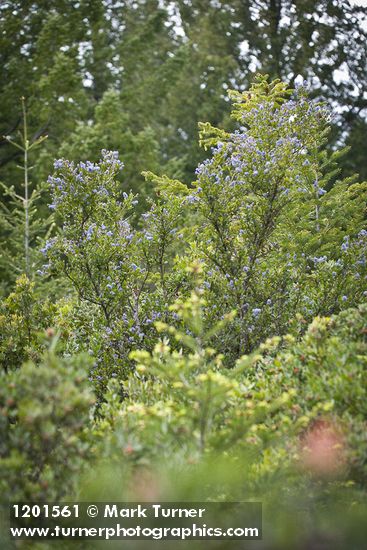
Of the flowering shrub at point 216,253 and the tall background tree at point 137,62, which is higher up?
the tall background tree at point 137,62

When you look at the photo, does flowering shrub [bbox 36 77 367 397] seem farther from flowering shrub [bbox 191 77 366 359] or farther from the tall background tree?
the tall background tree

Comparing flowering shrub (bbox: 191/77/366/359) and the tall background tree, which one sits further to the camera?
the tall background tree

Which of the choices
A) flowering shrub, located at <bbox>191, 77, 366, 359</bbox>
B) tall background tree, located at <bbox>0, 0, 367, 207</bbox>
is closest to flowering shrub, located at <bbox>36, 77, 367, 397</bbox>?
flowering shrub, located at <bbox>191, 77, 366, 359</bbox>

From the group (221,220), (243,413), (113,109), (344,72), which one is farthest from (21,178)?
(243,413)

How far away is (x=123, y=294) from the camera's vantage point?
546 centimetres

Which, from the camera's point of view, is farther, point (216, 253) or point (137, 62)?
point (137, 62)

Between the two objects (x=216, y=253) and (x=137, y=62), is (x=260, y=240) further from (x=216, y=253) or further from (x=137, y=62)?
(x=137, y=62)

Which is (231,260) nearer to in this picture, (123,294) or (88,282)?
(123,294)

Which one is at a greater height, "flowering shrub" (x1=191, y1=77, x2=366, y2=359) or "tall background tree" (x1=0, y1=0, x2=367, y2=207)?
"tall background tree" (x1=0, y1=0, x2=367, y2=207)

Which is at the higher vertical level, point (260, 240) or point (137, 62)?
point (137, 62)

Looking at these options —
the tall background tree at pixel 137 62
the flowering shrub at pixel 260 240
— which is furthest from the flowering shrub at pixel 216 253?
the tall background tree at pixel 137 62

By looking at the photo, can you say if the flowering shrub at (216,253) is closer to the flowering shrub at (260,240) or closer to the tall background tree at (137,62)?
the flowering shrub at (260,240)

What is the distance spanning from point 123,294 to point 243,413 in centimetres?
269

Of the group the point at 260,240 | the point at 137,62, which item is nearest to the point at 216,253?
the point at 260,240
